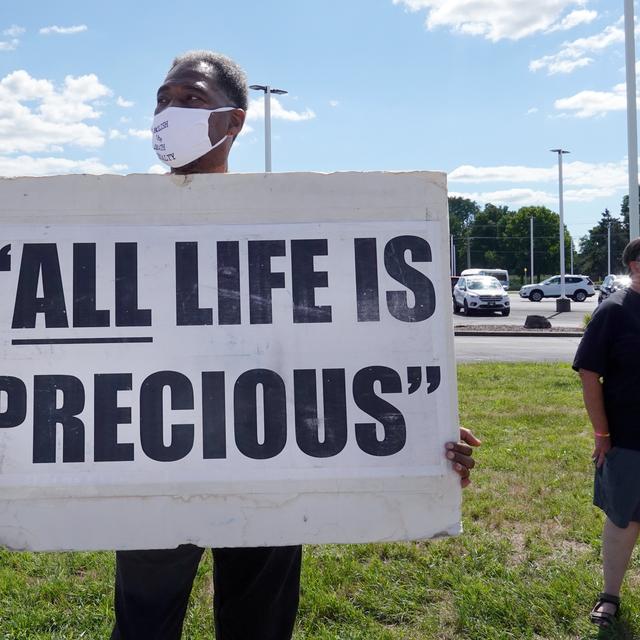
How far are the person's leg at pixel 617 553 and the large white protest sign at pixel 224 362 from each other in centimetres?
173

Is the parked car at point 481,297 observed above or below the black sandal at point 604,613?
above

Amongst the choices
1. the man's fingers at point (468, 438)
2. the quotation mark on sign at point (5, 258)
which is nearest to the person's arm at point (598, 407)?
the man's fingers at point (468, 438)

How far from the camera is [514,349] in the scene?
1485cm

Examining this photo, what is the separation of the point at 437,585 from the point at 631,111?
12386mm

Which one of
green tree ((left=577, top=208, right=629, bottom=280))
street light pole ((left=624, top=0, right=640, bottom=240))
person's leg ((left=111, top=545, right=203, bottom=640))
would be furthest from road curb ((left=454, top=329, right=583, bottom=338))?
green tree ((left=577, top=208, right=629, bottom=280))

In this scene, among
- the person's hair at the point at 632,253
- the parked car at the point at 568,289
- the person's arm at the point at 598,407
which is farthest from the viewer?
the parked car at the point at 568,289

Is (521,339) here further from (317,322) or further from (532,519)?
(317,322)

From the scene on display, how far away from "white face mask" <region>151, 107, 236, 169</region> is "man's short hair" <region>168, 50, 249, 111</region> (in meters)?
0.14

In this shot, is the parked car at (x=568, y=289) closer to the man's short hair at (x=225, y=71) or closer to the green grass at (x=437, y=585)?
the green grass at (x=437, y=585)

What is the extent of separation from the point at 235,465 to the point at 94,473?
0.37m

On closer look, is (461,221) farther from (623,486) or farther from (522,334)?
(623,486)

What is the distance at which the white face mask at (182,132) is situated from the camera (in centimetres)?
209

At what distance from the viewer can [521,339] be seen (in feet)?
57.4

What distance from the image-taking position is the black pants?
1.94 m
